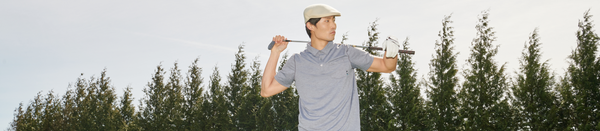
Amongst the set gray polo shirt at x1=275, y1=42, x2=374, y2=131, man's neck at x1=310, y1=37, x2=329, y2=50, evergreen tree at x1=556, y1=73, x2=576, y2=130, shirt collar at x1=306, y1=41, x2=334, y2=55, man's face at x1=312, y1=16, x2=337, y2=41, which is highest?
evergreen tree at x1=556, y1=73, x2=576, y2=130

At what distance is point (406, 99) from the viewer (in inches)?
661

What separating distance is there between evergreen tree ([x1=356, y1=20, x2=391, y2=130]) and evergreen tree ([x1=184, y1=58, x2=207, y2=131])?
9.25m

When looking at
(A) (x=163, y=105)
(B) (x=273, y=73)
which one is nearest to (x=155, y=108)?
(A) (x=163, y=105)

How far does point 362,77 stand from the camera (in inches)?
685

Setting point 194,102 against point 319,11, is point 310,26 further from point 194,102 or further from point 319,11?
point 194,102

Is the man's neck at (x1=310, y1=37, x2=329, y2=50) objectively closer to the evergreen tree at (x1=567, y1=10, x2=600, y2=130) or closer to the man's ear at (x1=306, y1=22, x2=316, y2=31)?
the man's ear at (x1=306, y1=22, x2=316, y2=31)

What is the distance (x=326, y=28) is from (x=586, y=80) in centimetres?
1506

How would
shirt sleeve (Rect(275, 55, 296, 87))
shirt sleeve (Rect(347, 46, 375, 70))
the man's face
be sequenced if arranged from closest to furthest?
shirt sleeve (Rect(347, 46, 375, 70)), the man's face, shirt sleeve (Rect(275, 55, 296, 87))

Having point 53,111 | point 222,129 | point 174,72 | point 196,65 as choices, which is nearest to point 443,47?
point 222,129

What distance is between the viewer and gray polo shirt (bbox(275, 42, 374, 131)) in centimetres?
333

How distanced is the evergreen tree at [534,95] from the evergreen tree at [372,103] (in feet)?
15.0

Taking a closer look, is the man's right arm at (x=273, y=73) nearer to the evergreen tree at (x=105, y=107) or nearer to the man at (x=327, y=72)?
the man at (x=327, y=72)

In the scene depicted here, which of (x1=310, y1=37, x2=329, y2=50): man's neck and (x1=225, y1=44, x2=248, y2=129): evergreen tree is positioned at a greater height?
(x1=225, y1=44, x2=248, y2=129): evergreen tree

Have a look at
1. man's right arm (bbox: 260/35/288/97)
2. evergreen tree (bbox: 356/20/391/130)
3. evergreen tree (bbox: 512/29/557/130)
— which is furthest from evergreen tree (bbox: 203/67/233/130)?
man's right arm (bbox: 260/35/288/97)
